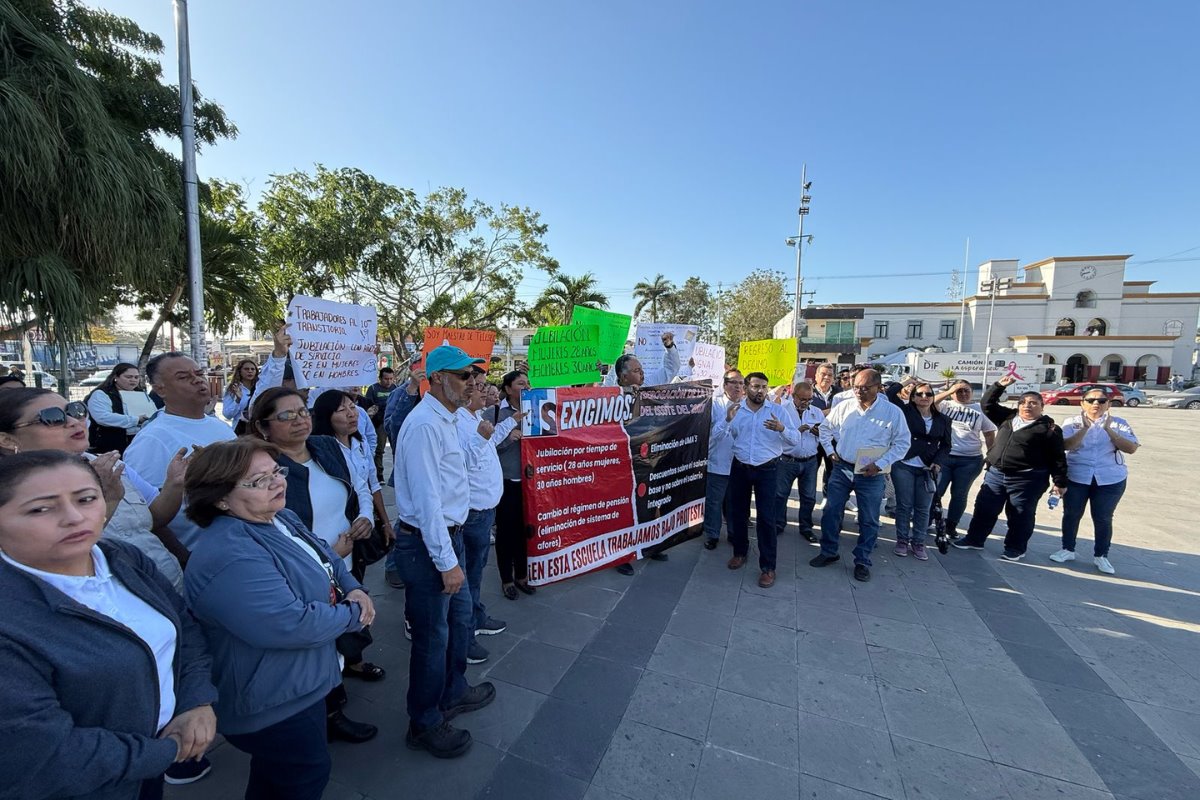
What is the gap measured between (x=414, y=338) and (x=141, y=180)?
848cm

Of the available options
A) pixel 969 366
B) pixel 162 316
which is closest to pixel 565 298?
pixel 162 316

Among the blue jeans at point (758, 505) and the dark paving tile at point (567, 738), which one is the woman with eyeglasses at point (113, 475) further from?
the blue jeans at point (758, 505)

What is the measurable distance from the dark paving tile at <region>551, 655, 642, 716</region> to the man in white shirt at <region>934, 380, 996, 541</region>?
4.35m

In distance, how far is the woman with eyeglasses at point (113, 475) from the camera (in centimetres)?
168

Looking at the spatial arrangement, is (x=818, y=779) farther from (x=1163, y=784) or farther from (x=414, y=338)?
(x=414, y=338)

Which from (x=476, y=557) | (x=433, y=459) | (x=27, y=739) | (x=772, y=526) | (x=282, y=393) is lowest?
(x=772, y=526)

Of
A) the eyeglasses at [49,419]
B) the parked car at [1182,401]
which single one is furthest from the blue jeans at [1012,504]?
the parked car at [1182,401]

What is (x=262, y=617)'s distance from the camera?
1.46 m

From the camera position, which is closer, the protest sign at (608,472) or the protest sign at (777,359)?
the protest sign at (608,472)

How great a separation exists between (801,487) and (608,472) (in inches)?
109

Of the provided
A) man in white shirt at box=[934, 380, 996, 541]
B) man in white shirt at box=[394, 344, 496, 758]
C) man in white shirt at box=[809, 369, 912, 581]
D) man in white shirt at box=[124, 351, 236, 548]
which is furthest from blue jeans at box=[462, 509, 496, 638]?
man in white shirt at box=[934, 380, 996, 541]

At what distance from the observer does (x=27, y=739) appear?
39.4 inches

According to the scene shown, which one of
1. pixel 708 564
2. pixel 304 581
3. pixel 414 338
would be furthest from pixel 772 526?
pixel 414 338

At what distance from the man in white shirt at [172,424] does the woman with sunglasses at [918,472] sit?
18.4 feet
